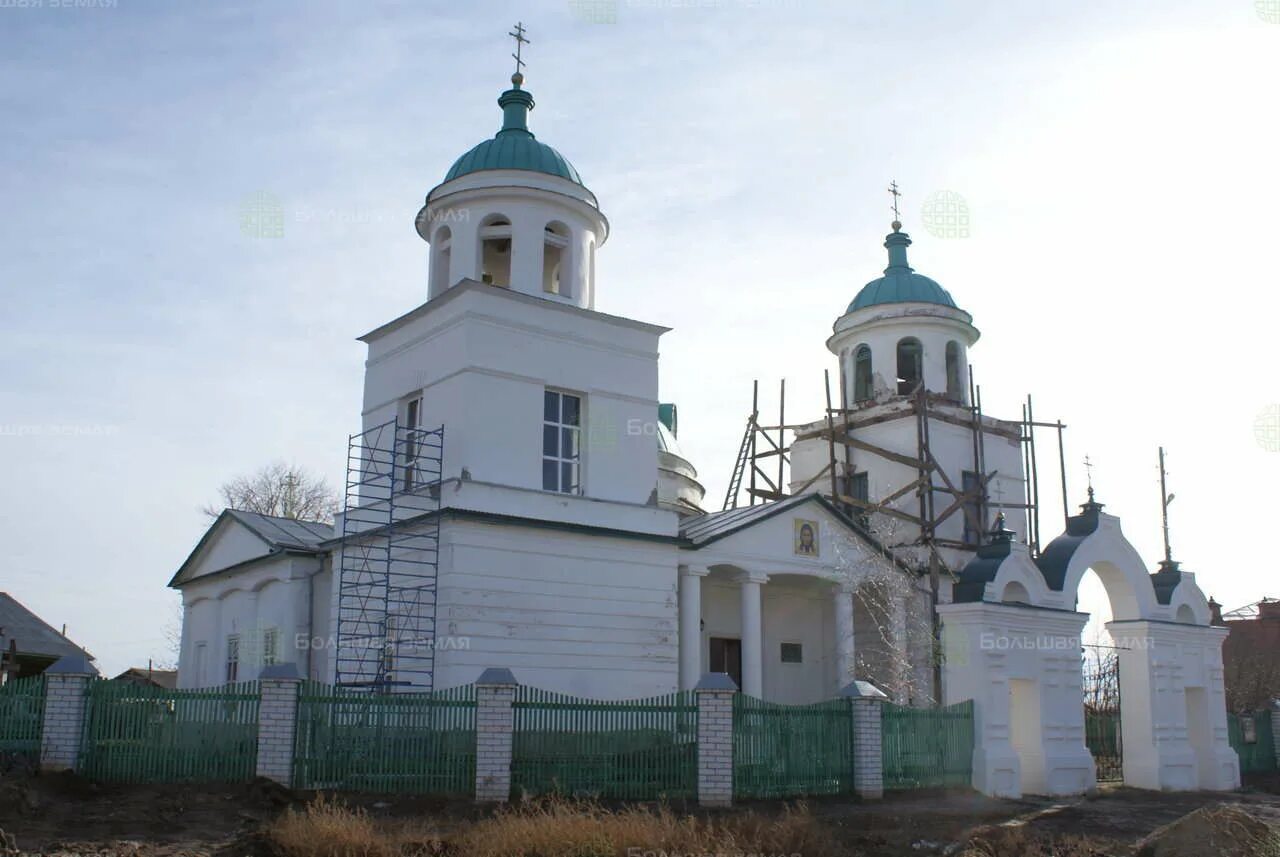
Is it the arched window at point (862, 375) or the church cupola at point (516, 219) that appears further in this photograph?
Result: the arched window at point (862, 375)

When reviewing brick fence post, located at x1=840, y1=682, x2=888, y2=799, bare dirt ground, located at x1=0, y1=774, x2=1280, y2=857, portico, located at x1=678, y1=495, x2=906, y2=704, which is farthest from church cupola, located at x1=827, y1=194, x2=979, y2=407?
bare dirt ground, located at x1=0, y1=774, x2=1280, y2=857

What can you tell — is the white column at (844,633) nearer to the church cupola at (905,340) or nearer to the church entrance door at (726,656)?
the church entrance door at (726,656)

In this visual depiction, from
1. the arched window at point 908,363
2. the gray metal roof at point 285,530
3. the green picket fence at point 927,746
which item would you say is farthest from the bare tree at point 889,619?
the gray metal roof at point 285,530

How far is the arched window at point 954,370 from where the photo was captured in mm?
28219

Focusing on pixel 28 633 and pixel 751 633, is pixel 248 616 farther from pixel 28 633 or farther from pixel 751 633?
pixel 28 633

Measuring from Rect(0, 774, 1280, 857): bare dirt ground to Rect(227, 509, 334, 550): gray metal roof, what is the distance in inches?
341

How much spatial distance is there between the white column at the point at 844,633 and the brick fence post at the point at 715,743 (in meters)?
7.13

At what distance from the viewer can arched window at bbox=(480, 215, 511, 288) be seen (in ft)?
68.4

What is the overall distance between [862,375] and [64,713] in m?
19.9

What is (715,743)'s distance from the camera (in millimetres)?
15188

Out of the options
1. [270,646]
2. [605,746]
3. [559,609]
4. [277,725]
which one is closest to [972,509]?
[559,609]

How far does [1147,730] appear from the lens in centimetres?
2095

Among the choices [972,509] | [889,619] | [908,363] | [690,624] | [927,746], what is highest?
[908,363]

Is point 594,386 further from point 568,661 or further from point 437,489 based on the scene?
point 568,661
